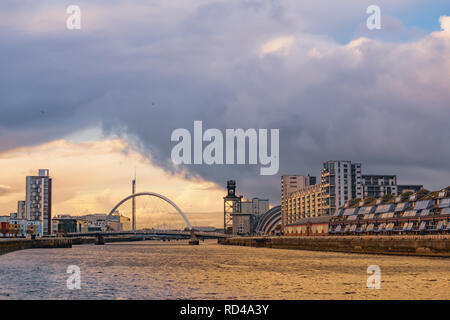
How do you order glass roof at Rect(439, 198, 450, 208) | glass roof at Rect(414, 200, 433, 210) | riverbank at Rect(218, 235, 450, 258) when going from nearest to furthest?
riverbank at Rect(218, 235, 450, 258), glass roof at Rect(439, 198, 450, 208), glass roof at Rect(414, 200, 433, 210)

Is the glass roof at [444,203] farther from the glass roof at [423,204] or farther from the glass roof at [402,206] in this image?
the glass roof at [402,206]

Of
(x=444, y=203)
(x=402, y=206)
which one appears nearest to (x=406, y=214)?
(x=402, y=206)

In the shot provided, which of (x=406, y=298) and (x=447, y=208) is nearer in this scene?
(x=406, y=298)

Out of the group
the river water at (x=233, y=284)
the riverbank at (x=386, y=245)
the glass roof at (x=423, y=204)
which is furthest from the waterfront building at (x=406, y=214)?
the river water at (x=233, y=284)

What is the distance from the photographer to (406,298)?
50.0m

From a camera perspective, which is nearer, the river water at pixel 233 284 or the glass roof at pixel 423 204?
the river water at pixel 233 284

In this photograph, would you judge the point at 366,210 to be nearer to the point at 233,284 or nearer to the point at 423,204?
the point at 423,204

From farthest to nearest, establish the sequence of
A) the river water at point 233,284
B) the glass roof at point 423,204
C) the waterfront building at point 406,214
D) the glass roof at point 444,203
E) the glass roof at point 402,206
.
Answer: the glass roof at point 402,206 < the glass roof at point 423,204 < the waterfront building at point 406,214 < the glass roof at point 444,203 < the river water at point 233,284

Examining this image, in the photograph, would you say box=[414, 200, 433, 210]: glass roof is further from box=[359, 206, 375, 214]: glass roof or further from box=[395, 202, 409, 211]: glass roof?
box=[359, 206, 375, 214]: glass roof

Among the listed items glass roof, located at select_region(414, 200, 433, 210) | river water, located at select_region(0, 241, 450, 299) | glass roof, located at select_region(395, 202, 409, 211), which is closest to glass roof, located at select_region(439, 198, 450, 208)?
glass roof, located at select_region(414, 200, 433, 210)

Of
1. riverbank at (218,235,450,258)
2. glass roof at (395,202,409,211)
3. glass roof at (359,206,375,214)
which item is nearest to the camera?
riverbank at (218,235,450,258)

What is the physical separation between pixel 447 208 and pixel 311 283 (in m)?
95.4
